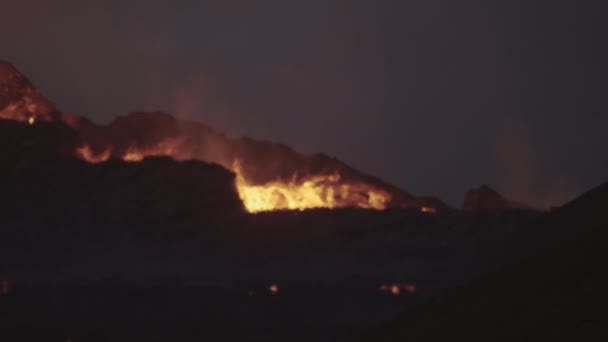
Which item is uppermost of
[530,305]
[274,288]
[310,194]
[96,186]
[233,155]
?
[233,155]

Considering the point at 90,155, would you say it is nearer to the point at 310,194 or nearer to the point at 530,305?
the point at 310,194

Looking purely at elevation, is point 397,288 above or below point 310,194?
below

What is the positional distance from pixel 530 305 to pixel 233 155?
152 feet

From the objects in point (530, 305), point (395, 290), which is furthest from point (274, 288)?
point (530, 305)

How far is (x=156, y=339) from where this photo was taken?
5288 centimetres

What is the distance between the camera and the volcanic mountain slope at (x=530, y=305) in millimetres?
31531

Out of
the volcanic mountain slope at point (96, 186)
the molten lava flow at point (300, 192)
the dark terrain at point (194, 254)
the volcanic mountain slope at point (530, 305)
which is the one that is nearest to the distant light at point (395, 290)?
the dark terrain at point (194, 254)

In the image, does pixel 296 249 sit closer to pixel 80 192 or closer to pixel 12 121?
pixel 80 192

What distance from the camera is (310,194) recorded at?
7412cm

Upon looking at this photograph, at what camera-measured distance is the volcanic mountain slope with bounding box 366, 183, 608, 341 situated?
103ft

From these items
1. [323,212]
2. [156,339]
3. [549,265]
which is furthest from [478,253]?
[549,265]

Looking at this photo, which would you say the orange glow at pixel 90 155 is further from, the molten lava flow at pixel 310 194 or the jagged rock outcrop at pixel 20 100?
the molten lava flow at pixel 310 194

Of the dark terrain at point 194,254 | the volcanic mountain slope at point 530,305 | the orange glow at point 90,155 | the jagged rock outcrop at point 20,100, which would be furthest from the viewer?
the jagged rock outcrop at point 20,100

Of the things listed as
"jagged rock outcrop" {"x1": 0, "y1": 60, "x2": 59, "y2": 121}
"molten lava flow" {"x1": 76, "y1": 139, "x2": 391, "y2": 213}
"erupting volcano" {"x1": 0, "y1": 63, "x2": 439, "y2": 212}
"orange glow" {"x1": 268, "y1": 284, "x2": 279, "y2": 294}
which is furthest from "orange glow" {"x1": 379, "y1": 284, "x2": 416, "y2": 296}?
"jagged rock outcrop" {"x1": 0, "y1": 60, "x2": 59, "y2": 121}
